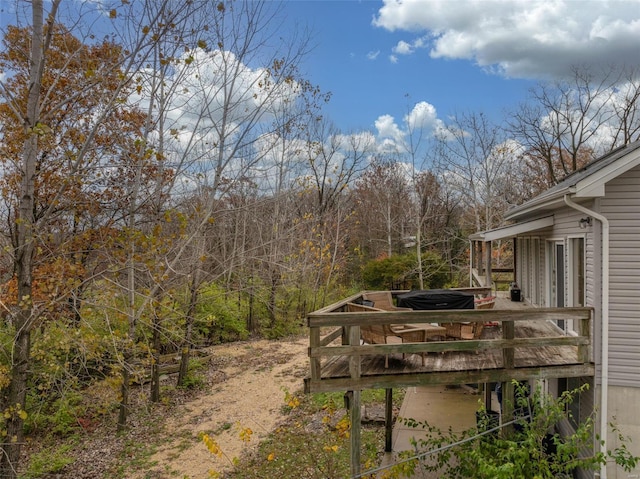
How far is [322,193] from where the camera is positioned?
2697 cm

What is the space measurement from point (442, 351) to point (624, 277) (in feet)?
9.51

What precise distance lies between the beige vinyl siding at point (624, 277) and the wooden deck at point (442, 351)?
361 millimetres

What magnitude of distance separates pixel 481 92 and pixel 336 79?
595 inches

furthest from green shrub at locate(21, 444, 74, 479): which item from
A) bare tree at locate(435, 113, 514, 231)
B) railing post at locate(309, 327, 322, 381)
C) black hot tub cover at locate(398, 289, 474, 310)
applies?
bare tree at locate(435, 113, 514, 231)

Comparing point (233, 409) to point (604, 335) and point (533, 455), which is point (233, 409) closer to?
point (533, 455)

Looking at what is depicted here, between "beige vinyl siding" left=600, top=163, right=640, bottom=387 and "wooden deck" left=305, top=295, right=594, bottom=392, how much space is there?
36cm

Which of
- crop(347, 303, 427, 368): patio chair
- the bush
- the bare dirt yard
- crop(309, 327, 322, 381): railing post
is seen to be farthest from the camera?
the bare dirt yard

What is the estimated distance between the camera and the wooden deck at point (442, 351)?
6.02 m

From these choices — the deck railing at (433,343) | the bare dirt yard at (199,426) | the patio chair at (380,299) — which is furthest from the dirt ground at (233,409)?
the patio chair at (380,299)

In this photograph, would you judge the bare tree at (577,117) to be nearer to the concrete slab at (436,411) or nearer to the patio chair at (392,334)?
the concrete slab at (436,411)

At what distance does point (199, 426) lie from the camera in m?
11.3

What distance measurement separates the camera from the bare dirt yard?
930 cm

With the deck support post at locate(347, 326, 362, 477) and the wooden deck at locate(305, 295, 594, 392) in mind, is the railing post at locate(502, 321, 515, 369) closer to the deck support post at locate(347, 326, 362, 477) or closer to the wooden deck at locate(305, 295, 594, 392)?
the wooden deck at locate(305, 295, 594, 392)

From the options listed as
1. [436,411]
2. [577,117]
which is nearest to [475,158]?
[577,117]
